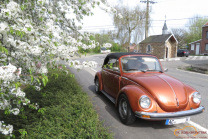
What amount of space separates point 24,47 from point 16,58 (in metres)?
0.37

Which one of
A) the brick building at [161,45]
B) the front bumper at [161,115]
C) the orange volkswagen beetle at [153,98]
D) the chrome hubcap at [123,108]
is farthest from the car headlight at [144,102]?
the brick building at [161,45]

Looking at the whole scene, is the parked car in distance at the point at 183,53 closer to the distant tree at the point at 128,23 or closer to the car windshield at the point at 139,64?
the distant tree at the point at 128,23

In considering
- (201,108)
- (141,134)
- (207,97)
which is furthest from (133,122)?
(207,97)

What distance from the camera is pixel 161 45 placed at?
92.4 ft

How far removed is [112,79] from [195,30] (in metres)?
56.8

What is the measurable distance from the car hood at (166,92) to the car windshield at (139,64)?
2.30 feet

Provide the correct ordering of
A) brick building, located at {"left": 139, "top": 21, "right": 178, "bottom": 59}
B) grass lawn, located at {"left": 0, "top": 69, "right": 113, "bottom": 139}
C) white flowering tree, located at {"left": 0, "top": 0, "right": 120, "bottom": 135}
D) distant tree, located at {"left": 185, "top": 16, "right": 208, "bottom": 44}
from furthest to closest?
distant tree, located at {"left": 185, "top": 16, "right": 208, "bottom": 44}
brick building, located at {"left": 139, "top": 21, "right": 178, "bottom": 59}
grass lawn, located at {"left": 0, "top": 69, "right": 113, "bottom": 139}
white flowering tree, located at {"left": 0, "top": 0, "right": 120, "bottom": 135}

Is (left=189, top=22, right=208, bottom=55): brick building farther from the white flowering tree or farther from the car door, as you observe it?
the white flowering tree

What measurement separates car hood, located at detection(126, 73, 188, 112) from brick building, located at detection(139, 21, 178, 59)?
25.5m

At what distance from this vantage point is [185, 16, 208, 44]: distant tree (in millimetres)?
49272

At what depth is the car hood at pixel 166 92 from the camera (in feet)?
10.4

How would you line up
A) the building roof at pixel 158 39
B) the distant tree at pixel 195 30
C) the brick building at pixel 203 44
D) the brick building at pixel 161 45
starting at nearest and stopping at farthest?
the brick building at pixel 161 45 → the building roof at pixel 158 39 → the brick building at pixel 203 44 → the distant tree at pixel 195 30

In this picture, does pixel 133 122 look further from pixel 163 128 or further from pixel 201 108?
pixel 201 108

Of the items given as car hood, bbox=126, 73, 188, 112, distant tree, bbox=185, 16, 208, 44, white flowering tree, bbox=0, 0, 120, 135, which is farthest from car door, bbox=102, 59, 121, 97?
distant tree, bbox=185, 16, 208, 44
